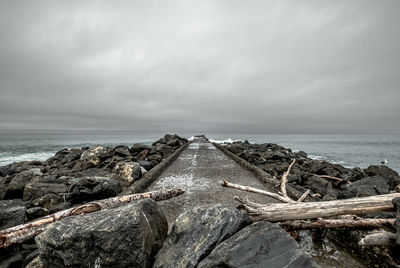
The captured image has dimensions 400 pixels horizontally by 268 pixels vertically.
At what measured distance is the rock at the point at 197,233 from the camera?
1.74 meters

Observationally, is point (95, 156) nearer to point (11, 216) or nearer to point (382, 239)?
point (11, 216)

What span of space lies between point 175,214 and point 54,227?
70.2 inches

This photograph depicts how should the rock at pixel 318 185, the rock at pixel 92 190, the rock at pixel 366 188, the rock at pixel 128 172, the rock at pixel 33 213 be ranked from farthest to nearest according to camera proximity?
the rock at pixel 318 185 < the rock at pixel 128 172 < the rock at pixel 366 188 < the rock at pixel 92 190 < the rock at pixel 33 213

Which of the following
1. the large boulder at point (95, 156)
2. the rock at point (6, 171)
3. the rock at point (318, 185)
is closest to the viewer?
the rock at point (318, 185)

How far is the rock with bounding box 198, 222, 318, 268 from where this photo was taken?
4.61 ft

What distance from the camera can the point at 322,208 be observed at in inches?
83.7

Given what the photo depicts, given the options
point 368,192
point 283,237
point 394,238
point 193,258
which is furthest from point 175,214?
point 368,192

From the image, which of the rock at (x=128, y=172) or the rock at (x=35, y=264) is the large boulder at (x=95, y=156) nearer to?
the rock at (x=128, y=172)

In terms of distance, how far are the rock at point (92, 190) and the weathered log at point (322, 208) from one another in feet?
9.18

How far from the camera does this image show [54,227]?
1.76 metres

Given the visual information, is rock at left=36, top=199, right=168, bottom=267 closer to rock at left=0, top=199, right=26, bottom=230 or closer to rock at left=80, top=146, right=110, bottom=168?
rock at left=0, top=199, right=26, bottom=230

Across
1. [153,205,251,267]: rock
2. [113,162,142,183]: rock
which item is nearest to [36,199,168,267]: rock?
[153,205,251,267]: rock

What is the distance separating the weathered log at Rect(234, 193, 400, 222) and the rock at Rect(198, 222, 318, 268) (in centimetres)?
54

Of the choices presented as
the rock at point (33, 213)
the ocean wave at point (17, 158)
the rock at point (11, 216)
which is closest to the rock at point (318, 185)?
the rock at point (33, 213)
